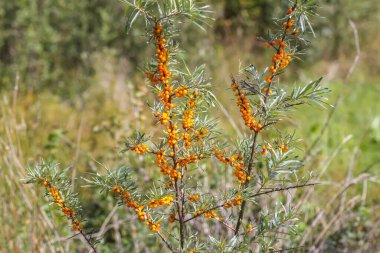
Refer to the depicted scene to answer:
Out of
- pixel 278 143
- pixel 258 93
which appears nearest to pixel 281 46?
pixel 258 93

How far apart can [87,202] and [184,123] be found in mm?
2083

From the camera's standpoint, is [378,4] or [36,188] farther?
[378,4]

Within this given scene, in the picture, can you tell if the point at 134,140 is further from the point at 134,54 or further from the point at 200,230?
the point at 134,54

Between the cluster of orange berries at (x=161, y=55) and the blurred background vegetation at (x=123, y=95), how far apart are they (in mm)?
1333

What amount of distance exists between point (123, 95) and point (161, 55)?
451 cm

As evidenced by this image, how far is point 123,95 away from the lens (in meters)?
5.79

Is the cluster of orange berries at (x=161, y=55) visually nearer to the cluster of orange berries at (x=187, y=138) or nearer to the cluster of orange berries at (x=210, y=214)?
the cluster of orange berries at (x=187, y=138)

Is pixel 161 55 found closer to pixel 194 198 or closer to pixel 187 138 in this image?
pixel 187 138

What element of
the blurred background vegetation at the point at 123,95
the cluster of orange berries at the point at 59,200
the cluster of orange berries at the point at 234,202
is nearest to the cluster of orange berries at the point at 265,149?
the cluster of orange berries at the point at 234,202

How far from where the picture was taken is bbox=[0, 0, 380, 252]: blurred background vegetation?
2.82 meters

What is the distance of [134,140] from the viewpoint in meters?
1.41

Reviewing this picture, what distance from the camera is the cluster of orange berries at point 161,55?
134cm

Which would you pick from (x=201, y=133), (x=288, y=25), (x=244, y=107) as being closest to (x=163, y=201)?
(x=201, y=133)

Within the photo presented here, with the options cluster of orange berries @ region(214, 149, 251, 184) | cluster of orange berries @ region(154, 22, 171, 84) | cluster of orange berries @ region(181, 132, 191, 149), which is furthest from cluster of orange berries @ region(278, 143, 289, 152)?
cluster of orange berries @ region(154, 22, 171, 84)
